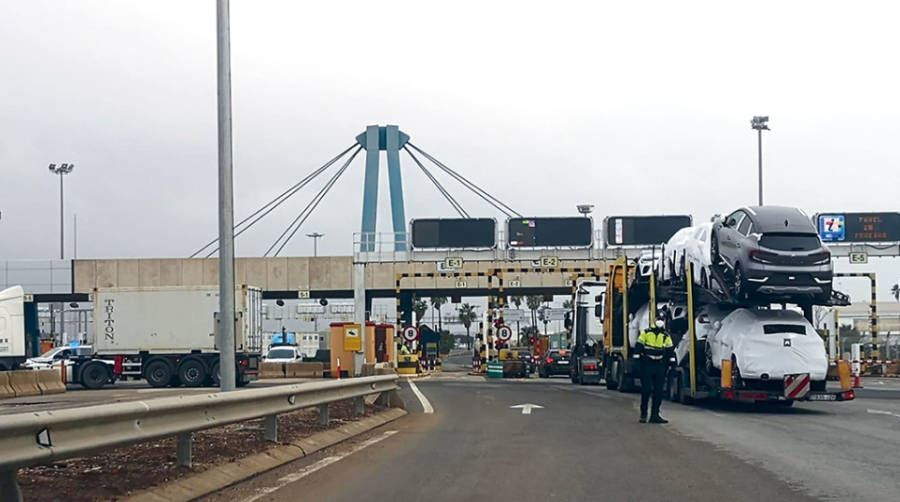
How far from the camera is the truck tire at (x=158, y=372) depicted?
A: 37156 mm

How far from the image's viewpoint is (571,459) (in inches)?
476

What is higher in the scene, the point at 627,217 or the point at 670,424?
the point at 627,217

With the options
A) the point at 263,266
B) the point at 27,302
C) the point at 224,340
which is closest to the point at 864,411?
the point at 224,340

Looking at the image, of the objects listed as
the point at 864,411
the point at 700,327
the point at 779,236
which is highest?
the point at 779,236

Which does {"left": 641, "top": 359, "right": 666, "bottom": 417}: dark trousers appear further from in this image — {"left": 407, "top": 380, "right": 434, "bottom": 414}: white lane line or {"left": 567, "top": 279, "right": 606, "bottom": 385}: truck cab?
{"left": 567, "top": 279, "right": 606, "bottom": 385}: truck cab

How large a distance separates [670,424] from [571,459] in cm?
557

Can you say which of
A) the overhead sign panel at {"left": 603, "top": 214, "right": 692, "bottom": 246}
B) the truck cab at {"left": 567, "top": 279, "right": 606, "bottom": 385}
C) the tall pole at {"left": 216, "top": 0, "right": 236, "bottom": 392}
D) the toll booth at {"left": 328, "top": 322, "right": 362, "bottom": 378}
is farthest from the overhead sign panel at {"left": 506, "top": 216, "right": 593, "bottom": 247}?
the tall pole at {"left": 216, "top": 0, "right": 236, "bottom": 392}

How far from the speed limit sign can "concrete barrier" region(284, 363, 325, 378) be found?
8.16m

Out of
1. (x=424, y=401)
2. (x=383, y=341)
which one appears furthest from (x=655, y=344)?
(x=383, y=341)

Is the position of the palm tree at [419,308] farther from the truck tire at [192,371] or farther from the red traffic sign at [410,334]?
the truck tire at [192,371]

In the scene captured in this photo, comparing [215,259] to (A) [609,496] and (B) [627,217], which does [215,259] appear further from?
(A) [609,496]

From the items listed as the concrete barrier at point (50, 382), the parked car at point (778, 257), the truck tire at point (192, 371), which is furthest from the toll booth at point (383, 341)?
the parked car at point (778, 257)

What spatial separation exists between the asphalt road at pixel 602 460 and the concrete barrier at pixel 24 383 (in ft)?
54.9

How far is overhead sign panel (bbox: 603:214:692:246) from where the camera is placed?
48875mm
